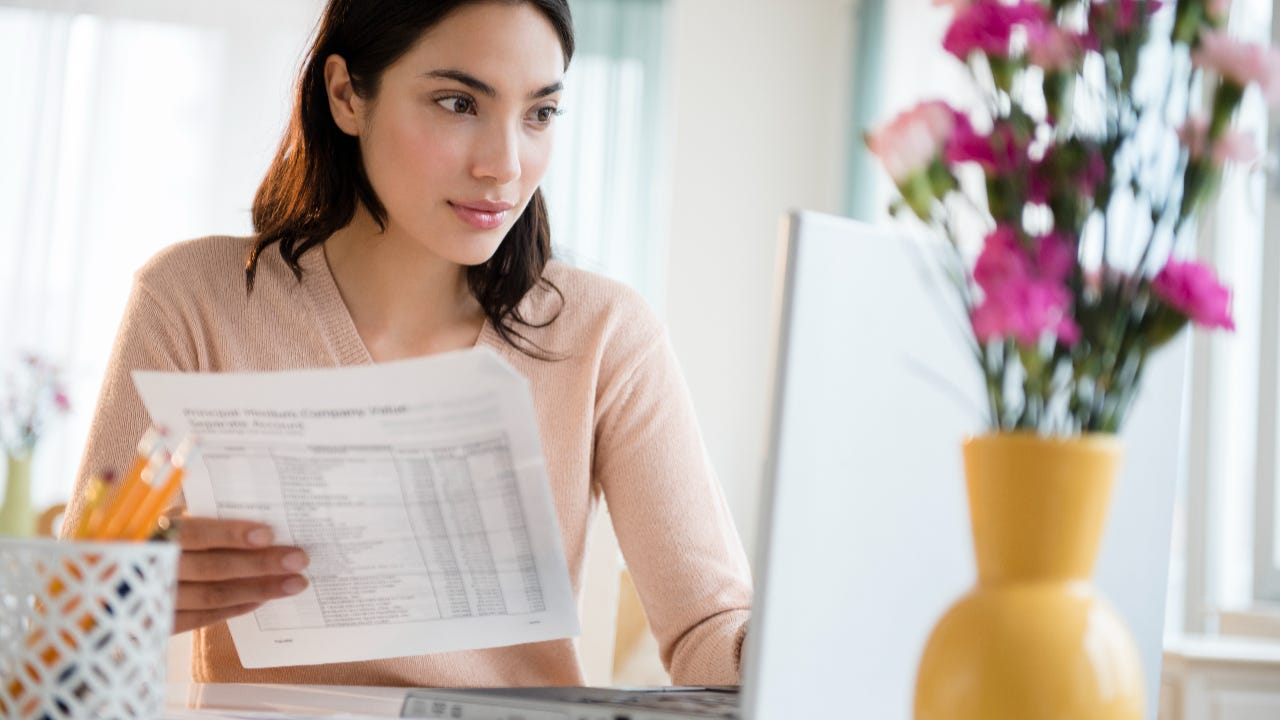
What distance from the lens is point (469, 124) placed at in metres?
1.29

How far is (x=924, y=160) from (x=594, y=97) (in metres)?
3.86

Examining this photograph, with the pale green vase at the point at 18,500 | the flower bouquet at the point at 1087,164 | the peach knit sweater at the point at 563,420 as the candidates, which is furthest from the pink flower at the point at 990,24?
the pale green vase at the point at 18,500

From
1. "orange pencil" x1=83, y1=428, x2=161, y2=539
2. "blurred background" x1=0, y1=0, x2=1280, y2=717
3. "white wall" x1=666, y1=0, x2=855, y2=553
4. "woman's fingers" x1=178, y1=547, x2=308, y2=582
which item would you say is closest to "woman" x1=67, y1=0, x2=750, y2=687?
"woman's fingers" x1=178, y1=547, x2=308, y2=582

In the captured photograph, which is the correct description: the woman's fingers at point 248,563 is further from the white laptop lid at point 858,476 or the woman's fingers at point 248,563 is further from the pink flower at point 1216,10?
the pink flower at point 1216,10

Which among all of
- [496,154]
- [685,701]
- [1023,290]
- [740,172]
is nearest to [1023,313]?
[1023,290]

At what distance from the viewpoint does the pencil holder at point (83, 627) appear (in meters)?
0.67

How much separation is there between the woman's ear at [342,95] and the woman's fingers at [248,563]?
61cm

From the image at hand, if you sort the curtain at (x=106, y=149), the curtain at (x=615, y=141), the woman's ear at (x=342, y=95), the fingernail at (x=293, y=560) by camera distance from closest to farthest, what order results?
the fingernail at (x=293, y=560), the woman's ear at (x=342, y=95), the curtain at (x=106, y=149), the curtain at (x=615, y=141)

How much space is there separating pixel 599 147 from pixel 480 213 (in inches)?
124

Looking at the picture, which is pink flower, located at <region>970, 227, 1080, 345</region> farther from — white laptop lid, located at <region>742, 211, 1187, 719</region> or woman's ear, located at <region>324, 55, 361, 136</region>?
woman's ear, located at <region>324, 55, 361, 136</region>

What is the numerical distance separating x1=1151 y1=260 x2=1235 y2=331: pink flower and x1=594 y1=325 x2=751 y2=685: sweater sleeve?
62 cm

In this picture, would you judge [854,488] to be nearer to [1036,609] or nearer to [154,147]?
[1036,609]

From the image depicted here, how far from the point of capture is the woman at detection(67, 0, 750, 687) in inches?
50.4

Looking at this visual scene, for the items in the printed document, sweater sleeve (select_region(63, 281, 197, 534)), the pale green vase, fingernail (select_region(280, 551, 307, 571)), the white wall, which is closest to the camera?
the printed document
